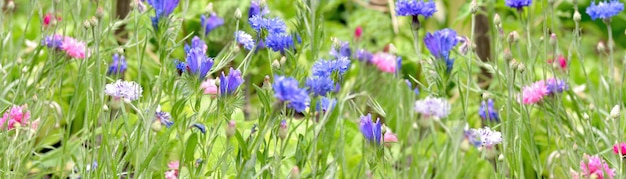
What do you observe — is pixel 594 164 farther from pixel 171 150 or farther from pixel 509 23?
pixel 509 23

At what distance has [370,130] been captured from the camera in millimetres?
1172

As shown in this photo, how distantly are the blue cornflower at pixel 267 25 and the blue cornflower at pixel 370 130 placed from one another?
21cm

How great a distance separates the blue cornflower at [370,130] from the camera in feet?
3.82

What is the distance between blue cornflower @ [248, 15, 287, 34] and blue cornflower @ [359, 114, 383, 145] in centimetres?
21

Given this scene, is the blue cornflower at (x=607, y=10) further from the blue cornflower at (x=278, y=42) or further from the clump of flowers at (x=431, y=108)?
the clump of flowers at (x=431, y=108)

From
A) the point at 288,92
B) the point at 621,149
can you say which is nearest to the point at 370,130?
the point at 288,92

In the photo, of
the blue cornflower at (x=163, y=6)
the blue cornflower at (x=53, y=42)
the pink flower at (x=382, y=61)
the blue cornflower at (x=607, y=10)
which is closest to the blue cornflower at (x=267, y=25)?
the blue cornflower at (x=163, y=6)

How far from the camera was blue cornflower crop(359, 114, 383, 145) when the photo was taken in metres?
1.17

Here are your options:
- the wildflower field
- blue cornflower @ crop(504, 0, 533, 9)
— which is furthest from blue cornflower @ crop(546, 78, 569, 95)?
blue cornflower @ crop(504, 0, 533, 9)

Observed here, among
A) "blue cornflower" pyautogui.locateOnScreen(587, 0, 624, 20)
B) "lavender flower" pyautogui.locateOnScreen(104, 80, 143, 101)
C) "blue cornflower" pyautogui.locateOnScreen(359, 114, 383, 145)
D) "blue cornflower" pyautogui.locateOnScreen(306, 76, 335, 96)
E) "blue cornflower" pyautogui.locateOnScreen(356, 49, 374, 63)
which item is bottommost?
"blue cornflower" pyautogui.locateOnScreen(359, 114, 383, 145)

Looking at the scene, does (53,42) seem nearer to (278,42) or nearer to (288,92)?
(278,42)

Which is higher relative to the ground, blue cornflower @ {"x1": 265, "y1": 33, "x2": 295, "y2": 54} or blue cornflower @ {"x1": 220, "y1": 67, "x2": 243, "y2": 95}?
blue cornflower @ {"x1": 265, "y1": 33, "x2": 295, "y2": 54}

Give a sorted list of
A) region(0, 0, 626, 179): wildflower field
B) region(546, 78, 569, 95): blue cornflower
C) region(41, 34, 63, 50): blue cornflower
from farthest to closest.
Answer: region(41, 34, 63, 50): blue cornflower
region(546, 78, 569, 95): blue cornflower
region(0, 0, 626, 179): wildflower field

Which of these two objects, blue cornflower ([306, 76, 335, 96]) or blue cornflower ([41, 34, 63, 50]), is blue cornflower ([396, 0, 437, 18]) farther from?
blue cornflower ([41, 34, 63, 50])
